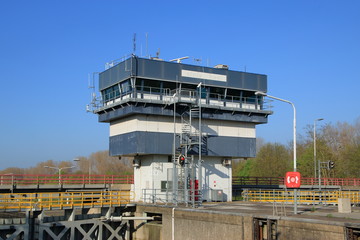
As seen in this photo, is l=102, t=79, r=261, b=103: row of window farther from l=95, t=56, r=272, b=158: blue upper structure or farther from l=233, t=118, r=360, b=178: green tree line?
l=233, t=118, r=360, b=178: green tree line

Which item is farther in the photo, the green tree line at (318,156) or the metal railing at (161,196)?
the green tree line at (318,156)

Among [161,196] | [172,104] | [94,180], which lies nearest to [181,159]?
[161,196]

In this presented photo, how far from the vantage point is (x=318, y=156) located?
213 ft

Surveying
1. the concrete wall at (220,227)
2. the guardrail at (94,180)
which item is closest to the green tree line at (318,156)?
the guardrail at (94,180)

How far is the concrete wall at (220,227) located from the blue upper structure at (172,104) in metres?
5.80

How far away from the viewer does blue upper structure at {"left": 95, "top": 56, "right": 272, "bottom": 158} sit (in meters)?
32.3

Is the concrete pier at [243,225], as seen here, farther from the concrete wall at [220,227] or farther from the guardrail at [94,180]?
the guardrail at [94,180]

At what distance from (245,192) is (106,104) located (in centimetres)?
1388

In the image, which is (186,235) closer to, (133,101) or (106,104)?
(133,101)

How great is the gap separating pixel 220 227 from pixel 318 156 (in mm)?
45612

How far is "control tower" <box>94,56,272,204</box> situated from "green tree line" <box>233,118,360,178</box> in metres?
27.7

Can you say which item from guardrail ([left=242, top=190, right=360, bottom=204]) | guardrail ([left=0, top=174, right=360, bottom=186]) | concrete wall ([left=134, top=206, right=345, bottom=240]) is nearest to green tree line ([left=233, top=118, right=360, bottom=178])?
guardrail ([left=0, top=174, right=360, bottom=186])

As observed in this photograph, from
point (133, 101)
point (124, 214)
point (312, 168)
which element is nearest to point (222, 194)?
point (124, 214)

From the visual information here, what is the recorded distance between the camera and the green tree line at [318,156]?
65.4 metres
